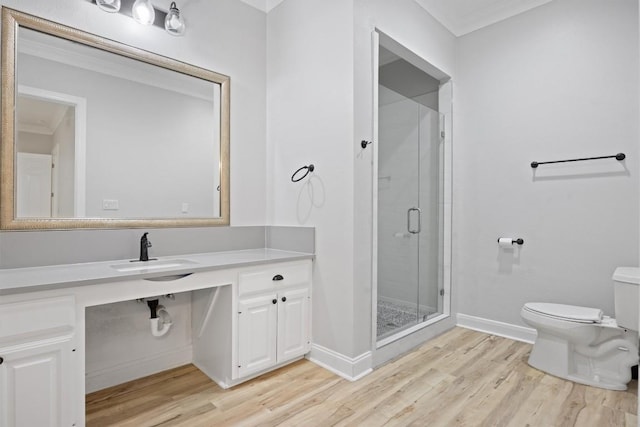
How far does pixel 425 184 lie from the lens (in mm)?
3041

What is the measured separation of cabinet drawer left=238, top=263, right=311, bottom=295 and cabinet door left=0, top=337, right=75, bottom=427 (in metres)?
0.87

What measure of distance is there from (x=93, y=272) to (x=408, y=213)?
2245mm

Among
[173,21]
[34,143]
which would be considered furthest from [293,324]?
[173,21]

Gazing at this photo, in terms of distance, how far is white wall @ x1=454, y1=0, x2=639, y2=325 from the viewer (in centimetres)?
239

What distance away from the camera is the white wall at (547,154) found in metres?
2.39

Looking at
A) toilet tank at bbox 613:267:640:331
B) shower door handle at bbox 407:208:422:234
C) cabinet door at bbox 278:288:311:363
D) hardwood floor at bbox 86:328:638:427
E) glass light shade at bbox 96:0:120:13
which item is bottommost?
hardwood floor at bbox 86:328:638:427

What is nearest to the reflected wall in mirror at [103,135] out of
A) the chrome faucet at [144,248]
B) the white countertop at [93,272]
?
the chrome faucet at [144,248]

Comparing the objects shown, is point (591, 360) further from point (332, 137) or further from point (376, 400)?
point (332, 137)

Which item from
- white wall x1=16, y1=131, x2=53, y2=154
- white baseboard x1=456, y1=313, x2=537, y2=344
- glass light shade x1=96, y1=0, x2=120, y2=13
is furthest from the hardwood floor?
glass light shade x1=96, y1=0, x2=120, y2=13

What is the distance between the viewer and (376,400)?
1915mm

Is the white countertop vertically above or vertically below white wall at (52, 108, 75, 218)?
below

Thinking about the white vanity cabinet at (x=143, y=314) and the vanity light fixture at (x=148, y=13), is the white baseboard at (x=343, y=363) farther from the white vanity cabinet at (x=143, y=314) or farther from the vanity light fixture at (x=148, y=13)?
the vanity light fixture at (x=148, y=13)

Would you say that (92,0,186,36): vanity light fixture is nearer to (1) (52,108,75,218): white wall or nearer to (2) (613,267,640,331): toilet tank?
(1) (52,108,75,218): white wall

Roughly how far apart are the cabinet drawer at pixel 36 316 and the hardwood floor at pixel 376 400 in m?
0.66
